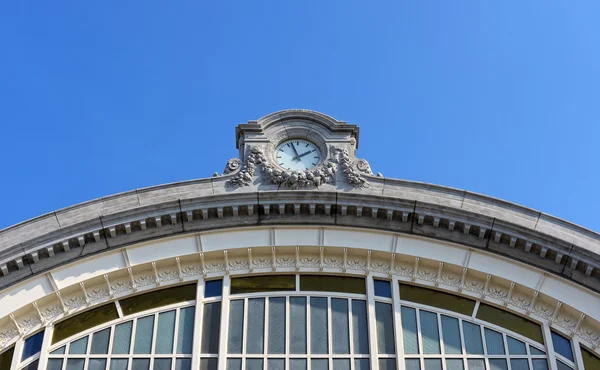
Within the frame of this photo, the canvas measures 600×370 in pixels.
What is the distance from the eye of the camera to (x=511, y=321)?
2253cm

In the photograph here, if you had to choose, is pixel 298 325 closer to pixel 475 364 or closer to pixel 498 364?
pixel 475 364

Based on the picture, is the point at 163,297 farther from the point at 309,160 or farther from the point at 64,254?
the point at 309,160

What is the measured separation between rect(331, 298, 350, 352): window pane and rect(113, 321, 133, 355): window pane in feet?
14.3

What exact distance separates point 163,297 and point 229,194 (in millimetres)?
2775

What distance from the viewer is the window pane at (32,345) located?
71.5 feet

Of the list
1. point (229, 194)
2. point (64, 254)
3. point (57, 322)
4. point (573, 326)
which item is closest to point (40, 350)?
point (57, 322)

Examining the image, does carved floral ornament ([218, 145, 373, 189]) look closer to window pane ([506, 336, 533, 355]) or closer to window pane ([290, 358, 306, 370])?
window pane ([290, 358, 306, 370])

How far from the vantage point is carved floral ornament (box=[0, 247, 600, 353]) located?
73.4ft

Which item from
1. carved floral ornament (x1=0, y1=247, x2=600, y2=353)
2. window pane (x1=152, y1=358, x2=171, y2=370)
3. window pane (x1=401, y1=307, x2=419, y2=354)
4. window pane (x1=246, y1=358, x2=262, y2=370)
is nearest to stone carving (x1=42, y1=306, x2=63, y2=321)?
carved floral ornament (x1=0, y1=247, x2=600, y2=353)

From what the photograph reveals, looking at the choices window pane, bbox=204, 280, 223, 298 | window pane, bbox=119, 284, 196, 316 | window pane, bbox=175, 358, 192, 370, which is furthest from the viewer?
window pane, bbox=204, 280, 223, 298

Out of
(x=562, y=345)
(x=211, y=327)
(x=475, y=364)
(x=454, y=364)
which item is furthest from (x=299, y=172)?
(x=562, y=345)

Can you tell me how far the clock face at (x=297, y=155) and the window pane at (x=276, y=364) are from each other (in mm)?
4887

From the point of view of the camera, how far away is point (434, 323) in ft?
73.5

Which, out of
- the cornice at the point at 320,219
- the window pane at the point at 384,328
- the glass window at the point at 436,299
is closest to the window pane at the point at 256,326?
the cornice at the point at 320,219
